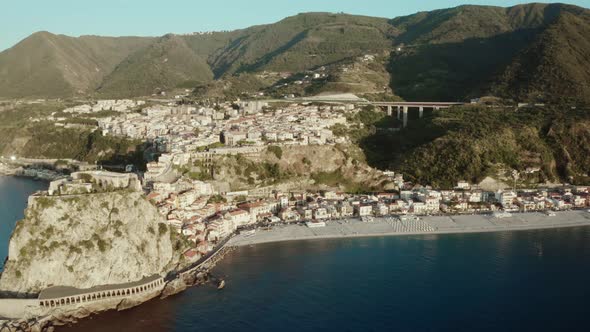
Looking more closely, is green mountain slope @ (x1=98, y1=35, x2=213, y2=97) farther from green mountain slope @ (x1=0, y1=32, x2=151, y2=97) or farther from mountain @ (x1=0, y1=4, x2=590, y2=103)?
green mountain slope @ (x1=0, y1=32, x2=151, y2=97)

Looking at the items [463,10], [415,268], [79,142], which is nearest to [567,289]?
[415,268]

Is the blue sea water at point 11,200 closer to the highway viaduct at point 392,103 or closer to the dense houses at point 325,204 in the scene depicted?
the dense houses at point 325,204

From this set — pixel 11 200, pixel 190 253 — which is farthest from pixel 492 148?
pixel 11 200

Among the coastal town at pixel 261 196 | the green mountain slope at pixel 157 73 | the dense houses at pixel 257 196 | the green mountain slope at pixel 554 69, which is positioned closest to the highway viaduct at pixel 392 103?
the green mountain slope at pixel 554 69

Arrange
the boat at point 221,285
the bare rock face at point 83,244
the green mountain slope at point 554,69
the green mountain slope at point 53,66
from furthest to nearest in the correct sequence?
the green mountain slope at point 53,66
the green mountain slope at point 554,69
the boat at point 221,285
the bare rock face at point 83,244

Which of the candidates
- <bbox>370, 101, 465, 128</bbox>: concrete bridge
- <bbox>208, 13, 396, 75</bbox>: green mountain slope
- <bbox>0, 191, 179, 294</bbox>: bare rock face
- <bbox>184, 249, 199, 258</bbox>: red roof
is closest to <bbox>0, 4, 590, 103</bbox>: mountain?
<bbox>208, 13, 396, 75</bbox>: green mountain slope

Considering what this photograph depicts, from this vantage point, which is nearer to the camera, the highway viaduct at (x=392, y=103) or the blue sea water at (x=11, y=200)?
the blue sea water at (x=11, y=200)
